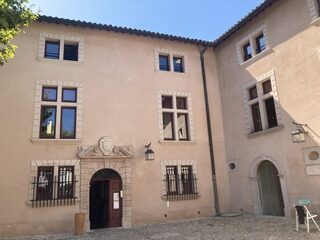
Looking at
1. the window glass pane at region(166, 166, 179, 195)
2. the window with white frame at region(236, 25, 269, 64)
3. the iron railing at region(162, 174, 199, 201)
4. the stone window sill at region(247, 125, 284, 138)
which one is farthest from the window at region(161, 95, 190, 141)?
the window with white frame at region(236, 25, 269, 64)

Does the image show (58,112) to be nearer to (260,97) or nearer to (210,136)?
(210,136)

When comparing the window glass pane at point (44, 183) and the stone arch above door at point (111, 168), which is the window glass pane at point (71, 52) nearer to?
the stone arch above door at point (111, 168)

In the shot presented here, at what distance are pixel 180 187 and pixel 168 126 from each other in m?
2.58

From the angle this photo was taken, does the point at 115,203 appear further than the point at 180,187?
No

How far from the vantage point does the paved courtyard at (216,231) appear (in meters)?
7.71

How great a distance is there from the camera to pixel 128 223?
34.4 feet

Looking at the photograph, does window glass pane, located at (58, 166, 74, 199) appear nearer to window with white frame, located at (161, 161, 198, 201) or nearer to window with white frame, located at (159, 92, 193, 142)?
window with white frame, located at (161, 161, 198, 201)

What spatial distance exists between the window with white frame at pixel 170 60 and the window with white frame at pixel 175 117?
127 centimetres

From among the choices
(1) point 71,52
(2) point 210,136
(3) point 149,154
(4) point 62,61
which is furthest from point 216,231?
(1) point 71,52

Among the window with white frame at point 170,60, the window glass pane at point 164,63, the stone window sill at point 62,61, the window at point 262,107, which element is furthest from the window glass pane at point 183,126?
the stone window sill at point 62,61

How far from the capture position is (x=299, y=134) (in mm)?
9180

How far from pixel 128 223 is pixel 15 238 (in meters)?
3.66

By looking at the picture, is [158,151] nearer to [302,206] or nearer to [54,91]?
[54,91]

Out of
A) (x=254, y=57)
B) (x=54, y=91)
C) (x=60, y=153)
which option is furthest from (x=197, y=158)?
(x=54, y=91)
